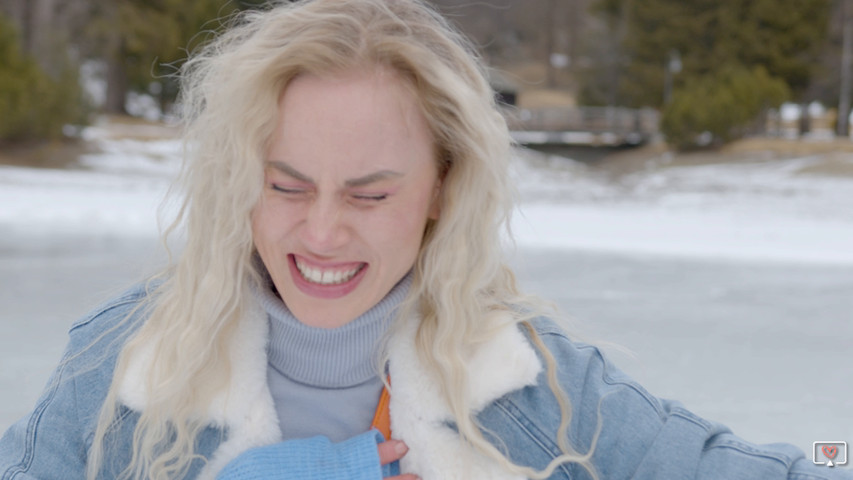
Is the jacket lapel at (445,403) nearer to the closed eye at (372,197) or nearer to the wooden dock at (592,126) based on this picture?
the closed eye at (372,197)

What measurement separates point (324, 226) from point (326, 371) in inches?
8.8

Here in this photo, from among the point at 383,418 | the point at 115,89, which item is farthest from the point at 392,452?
the point at 115,89

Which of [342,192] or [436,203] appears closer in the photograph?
[342,192]

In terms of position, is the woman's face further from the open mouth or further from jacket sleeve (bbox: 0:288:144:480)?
jacket sleeve (bbox: 0:288:144:480)

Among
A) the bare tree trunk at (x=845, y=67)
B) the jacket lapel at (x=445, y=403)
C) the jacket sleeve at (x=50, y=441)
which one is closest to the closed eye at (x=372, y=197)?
the jacket lapel at (x=445, y=403)

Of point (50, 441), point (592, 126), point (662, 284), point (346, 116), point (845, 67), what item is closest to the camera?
point (346, 116)

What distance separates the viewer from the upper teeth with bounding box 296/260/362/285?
1.10 meters

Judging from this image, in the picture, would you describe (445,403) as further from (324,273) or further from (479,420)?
(324,273)

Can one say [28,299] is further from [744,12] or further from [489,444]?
[744,12]

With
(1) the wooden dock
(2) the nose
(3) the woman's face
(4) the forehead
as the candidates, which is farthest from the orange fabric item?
(1) the wooden dock

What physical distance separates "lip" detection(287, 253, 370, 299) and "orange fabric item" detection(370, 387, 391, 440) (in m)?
0.16

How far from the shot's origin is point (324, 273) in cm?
110

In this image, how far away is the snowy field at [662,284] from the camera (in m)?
2.56

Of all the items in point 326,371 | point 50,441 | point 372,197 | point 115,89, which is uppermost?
point 372,197
